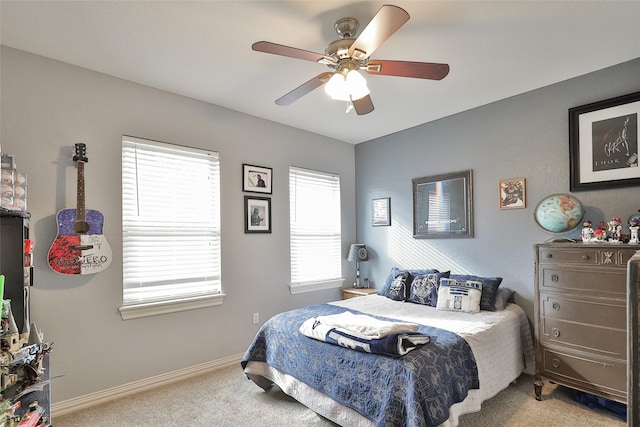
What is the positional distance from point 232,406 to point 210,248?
4.79 ft

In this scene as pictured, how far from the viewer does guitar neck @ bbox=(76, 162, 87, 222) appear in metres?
2.50

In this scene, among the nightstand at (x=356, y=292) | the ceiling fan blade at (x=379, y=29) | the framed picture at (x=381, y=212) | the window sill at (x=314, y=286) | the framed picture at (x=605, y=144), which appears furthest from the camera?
the framed picture at (x=381, y=212)

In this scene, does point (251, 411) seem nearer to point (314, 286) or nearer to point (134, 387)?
point (134, 387)

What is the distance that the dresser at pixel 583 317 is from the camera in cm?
228

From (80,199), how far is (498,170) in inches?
149

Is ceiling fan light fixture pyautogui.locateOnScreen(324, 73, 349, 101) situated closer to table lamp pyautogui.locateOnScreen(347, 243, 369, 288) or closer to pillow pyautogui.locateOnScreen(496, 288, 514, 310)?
pillow pyautogui.locateOnScreen(496, 288, 514, 310)

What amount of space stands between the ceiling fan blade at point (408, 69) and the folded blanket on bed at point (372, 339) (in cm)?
158

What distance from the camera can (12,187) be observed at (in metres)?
1.83

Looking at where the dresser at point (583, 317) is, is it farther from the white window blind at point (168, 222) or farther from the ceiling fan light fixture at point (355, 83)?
the white window blind at point (168, 222)

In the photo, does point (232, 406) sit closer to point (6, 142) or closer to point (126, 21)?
point (6, 142)

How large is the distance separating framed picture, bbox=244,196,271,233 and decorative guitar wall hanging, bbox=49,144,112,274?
4.42ft

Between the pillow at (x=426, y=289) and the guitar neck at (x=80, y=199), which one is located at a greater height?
the guitar neck at (x=80, y=199)

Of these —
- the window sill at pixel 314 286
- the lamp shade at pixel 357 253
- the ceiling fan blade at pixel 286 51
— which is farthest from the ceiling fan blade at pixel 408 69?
the lamp shade at pixel 357 253

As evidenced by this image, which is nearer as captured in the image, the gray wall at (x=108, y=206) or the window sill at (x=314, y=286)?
the gray wall at (x=108, y=206)
